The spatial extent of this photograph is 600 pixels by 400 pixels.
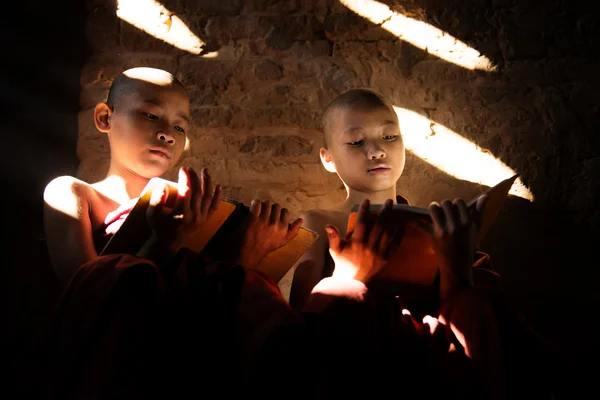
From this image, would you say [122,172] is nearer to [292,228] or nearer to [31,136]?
[31,136]

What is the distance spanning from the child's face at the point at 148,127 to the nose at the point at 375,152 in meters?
0.72

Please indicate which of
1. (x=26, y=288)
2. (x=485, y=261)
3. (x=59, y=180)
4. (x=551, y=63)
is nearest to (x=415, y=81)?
(x=551, y=63)

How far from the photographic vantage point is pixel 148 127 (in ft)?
6.79

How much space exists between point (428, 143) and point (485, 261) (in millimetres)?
742

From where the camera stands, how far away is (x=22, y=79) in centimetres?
235

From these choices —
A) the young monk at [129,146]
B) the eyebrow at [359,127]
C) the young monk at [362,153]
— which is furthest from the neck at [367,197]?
the young monk at [129,146]

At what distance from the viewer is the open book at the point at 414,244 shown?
1.72 meters

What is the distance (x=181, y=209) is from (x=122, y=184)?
0.57 m

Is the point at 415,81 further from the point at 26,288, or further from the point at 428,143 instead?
the point at 26,288

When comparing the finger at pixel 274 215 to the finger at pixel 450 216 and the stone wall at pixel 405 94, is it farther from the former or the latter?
the stone wall at pixel 405 94

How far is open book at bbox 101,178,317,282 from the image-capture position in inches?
65.8

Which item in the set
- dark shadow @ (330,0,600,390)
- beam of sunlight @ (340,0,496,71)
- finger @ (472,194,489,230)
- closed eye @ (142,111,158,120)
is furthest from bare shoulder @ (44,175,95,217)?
beam of sunlight @ (340,0,496,71)

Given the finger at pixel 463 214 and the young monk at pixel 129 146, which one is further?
the young monk at pixel 129 146

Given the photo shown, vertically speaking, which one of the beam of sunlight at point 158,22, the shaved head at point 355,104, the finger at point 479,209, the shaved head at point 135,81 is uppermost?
the beam of sunlight at point 158,22
